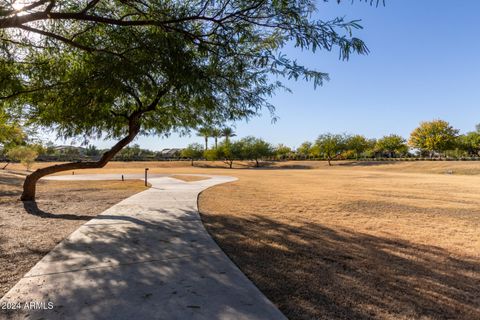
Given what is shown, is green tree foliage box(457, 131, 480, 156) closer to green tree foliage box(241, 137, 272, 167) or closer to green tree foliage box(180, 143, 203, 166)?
green tree foliage box(241, 137, 272, 167)

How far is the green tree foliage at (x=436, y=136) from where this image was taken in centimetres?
6525

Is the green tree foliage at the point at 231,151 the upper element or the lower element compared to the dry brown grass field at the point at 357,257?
upper

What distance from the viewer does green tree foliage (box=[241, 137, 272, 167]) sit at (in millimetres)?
68238

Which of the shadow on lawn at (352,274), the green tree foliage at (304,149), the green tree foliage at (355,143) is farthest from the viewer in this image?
the green tree foliage at (304,149)

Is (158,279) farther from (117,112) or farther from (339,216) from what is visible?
(117,112)

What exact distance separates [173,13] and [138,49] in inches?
36.6

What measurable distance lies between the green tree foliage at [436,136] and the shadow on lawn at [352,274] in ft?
240

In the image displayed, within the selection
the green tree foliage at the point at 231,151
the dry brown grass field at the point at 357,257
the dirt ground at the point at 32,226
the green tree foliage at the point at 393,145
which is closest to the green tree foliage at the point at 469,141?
the green tree foliage at the point at 393,145

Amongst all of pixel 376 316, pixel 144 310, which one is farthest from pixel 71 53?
pixel 376 316

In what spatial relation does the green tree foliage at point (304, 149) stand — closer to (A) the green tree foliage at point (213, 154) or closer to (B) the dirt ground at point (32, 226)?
(A) the green tree foliage at point (213, 154)

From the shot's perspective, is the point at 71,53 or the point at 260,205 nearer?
the point at 71,53

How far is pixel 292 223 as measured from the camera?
7.68 m

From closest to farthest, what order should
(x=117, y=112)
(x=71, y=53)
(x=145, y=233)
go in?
(x=145, y=233)
(x=71, y=53)
(x=117, y=112)

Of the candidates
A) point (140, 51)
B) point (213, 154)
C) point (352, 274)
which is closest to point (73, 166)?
point (140, 51)
